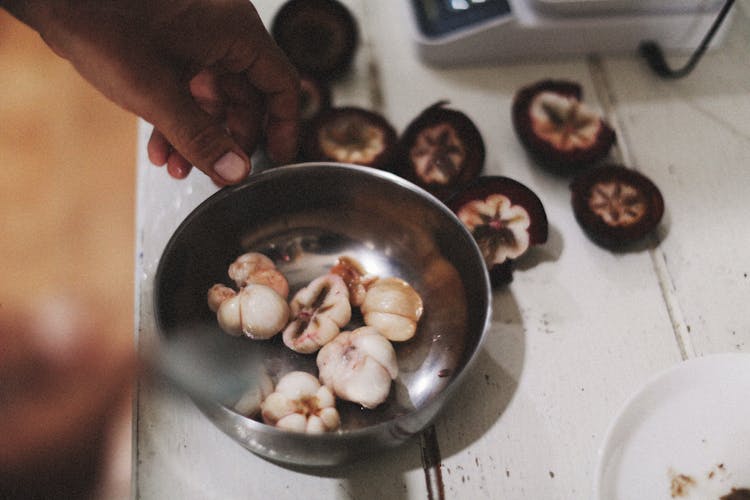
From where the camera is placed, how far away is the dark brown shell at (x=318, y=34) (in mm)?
A: 779

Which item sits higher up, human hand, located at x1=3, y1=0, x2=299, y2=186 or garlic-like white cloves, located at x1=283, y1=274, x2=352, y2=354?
human hand, located at x1=3, y1=0, x2=299, y2=186

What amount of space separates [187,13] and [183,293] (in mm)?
247

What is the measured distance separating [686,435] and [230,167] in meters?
0.46

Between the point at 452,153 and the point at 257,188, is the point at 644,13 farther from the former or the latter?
the point at 257,188

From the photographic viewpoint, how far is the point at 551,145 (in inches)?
27.8

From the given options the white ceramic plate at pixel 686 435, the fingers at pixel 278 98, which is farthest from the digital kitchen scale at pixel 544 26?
the white ceramic plate at pixel 686 435

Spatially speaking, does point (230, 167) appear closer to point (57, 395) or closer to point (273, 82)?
point (273, 82)

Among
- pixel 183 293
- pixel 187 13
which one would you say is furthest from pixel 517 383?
pixel 187 13

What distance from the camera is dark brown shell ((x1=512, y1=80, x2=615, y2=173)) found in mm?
702

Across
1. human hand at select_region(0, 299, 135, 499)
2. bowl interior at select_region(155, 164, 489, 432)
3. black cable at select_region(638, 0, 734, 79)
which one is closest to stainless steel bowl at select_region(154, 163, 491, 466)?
bowl interior at select_region(155, 164, 489, 432)

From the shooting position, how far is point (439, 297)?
0.63 meters

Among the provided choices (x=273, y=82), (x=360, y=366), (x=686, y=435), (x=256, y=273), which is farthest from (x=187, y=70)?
(x=686, y=435)

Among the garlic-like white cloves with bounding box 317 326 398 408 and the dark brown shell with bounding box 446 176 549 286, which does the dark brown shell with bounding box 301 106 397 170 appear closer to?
the dark brown shell with bounding box 446 176 549 286

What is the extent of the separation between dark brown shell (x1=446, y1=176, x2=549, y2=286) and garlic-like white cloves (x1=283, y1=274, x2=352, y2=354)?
0.15 m
